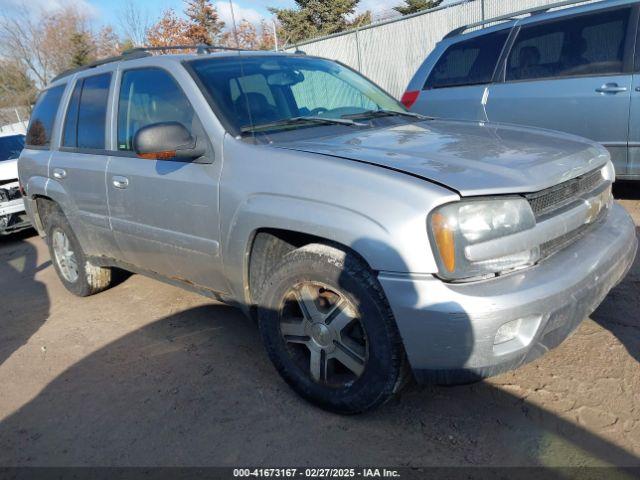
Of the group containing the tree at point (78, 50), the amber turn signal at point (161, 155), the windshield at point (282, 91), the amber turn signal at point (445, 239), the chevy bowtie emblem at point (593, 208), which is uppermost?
the tree at point (78, 50)

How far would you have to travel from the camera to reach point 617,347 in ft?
9.47

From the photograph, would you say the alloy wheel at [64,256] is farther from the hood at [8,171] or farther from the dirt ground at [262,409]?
the hood at [8,171]

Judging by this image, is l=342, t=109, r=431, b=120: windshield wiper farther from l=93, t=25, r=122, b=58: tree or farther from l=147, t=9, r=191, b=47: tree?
l=93, t=25, r=122, b=58: tree

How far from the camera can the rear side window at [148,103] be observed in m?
3.03

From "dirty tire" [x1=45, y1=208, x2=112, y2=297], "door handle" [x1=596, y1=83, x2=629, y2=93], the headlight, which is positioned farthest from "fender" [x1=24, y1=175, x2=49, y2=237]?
"door handle" [x1=596, y1=83, x2=629, y2=93]

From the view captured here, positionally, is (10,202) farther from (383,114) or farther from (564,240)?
(564,240)

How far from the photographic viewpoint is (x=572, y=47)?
5066 millimetres

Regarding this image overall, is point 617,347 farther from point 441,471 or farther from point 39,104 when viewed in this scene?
point 39,104

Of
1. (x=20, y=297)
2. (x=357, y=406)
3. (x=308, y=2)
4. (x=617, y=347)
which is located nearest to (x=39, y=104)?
(x=20, y=297)

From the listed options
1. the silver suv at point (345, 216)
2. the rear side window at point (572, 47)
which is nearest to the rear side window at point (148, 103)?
the silver suv at point (345, 216)

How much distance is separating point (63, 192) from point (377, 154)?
2.81 metres

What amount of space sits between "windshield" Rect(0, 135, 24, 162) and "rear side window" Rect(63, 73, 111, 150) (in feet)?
15.9

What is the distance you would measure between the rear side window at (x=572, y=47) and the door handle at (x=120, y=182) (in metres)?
4.01

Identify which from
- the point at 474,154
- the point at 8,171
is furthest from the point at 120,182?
the point at 8,171
